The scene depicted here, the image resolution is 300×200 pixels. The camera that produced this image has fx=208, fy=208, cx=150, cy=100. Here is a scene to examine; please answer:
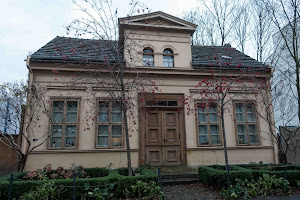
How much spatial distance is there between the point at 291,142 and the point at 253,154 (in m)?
2.64

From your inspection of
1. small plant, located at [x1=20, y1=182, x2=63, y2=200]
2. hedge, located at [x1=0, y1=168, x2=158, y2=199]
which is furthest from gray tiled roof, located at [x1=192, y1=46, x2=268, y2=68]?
small plant, located at [x1=20, y1=182, x2=63, y2=200]

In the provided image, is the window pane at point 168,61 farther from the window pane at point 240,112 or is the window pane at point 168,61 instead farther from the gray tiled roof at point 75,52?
the window pane at point 240,112

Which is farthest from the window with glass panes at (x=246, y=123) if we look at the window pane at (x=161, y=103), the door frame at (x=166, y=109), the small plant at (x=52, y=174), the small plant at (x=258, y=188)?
the small plant at (x=52, y=174)

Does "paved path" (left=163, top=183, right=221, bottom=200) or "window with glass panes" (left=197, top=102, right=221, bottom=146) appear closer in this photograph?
"paved path" (left=163, top=183, right=221, bottom=200)

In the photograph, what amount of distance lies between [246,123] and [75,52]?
8.60 meters

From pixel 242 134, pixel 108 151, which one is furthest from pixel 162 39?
pixel 242 134

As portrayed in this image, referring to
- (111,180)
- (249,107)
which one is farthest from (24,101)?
(249,107)

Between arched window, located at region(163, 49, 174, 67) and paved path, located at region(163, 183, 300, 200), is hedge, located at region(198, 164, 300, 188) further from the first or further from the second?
arched window, located at region(163, 49, 174, 67)

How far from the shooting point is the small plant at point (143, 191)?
19.5 ft

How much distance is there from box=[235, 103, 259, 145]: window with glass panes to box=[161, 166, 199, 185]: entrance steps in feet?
10.4

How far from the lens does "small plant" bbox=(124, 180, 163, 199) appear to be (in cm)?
595

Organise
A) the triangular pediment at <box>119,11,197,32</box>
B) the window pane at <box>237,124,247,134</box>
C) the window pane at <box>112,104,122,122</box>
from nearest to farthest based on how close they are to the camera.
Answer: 1. the window pane at <box>112,104,122,122</box>
2. the window pane at <box>237,124,247,134</box>
3. the triangular pediment at <box>119,11,197,32</box>

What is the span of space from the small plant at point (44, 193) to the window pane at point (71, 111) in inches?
143

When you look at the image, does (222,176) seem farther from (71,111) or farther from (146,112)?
(71,111)
